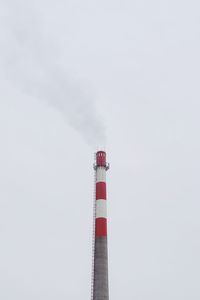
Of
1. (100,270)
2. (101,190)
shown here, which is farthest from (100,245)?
(101,190)

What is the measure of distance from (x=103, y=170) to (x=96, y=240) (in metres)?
5.66

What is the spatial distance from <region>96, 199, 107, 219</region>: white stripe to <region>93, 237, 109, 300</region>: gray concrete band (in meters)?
1.72

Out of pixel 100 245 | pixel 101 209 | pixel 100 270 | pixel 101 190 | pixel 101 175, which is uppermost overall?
pixel 101 175

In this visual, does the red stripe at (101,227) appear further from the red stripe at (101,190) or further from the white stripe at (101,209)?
the red stripe at (101,190)

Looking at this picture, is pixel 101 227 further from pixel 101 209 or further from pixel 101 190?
pixel 101 190

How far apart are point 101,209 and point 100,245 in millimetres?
2676

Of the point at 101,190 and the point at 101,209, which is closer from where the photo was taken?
the point at 101,209

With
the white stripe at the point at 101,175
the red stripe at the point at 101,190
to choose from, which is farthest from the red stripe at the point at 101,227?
the white stripe at the point at 101,175

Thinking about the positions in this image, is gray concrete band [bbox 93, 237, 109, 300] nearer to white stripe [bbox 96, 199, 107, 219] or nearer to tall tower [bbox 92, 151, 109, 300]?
tall tower [bbox 92, 151, 109, 300]

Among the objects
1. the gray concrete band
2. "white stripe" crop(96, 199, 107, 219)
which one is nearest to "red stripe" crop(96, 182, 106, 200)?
"white stripe" crop(96, 199, 107, 219)

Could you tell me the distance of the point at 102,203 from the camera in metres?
33.2

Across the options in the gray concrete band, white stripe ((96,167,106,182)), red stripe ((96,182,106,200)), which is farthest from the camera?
white stripe ((96,167,106,182))

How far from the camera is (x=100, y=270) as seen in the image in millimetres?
31156

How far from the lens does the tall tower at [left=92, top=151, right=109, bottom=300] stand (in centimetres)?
3089
